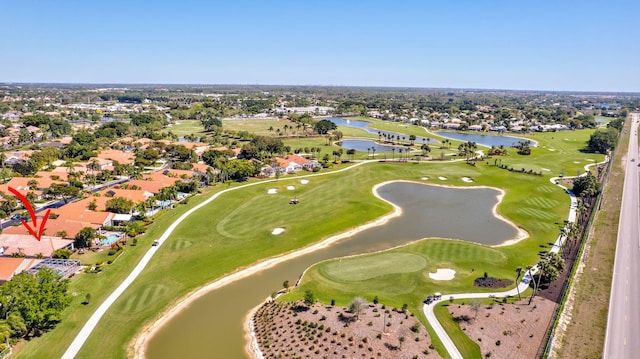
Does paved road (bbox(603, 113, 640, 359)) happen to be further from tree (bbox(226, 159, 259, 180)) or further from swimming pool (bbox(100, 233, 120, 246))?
tree (bbox(226, 159, 259, 180))

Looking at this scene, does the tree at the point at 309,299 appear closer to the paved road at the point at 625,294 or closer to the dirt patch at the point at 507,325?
the dirt patch at the point at 507,325

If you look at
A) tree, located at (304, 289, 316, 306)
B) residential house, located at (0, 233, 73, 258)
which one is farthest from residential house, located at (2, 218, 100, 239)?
tree, located at (304, 289, 316, 306)

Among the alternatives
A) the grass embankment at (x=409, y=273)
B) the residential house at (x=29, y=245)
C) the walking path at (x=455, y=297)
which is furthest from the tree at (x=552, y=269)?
the residential house at (x=29, y=245)

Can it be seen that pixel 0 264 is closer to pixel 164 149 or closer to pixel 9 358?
pixel 9 358

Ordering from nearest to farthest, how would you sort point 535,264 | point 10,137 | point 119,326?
point 119,326 < point 535,264 < point 10,137

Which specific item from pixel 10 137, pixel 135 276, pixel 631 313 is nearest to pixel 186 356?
pixel 135 276

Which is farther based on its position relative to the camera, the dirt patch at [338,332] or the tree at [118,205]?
the tree at [118,205]

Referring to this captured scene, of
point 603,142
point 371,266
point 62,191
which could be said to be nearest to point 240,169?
point 62,191

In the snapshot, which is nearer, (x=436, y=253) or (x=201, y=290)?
(x=201, y=290)
